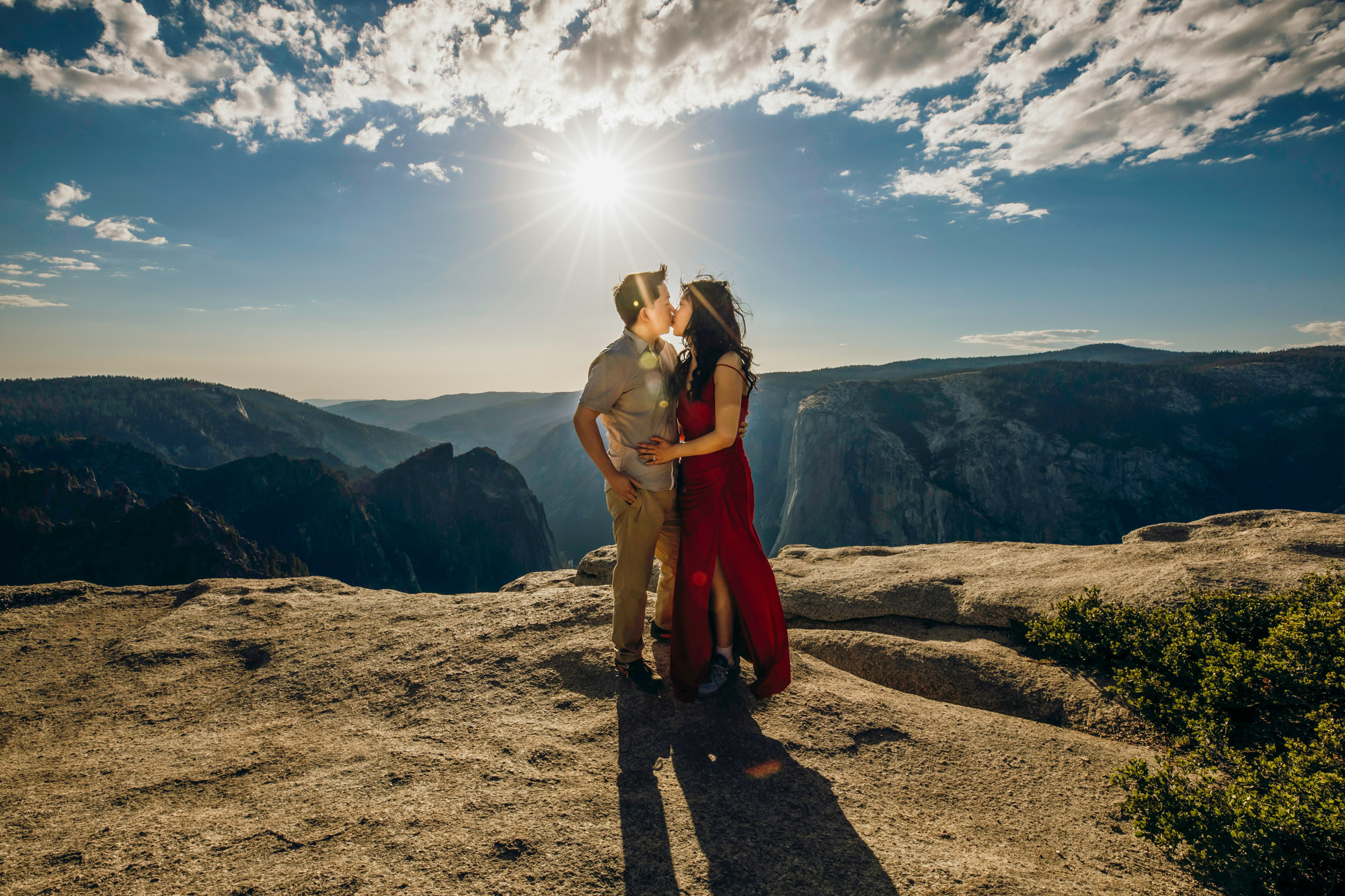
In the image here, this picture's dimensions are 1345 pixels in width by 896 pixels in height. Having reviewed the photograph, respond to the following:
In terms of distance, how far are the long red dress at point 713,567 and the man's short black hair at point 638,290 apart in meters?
0.67

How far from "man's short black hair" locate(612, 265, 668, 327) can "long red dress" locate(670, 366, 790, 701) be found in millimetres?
668

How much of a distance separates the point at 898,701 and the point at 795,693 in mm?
800

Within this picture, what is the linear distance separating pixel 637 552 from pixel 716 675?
117cm

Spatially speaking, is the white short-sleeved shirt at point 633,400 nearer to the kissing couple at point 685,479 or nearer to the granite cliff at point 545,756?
the kissing couple at point 685,479

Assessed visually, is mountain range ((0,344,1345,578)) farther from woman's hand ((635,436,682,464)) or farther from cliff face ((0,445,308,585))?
woman's hand ((635,436,682,464))

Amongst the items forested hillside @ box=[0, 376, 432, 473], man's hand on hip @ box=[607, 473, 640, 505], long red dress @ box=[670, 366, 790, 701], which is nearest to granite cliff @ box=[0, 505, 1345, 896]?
long red dress @ box=[670, 366, 790, 701]

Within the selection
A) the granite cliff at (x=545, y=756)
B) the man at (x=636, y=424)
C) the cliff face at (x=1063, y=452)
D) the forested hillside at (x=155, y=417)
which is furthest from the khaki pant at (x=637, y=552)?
the forested hillside at (x=155, y=417)

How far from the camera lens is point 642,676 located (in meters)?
3.99

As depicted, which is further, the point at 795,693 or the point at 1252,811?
the point at 795,693

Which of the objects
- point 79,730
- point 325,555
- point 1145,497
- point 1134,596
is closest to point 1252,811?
point 1134,596

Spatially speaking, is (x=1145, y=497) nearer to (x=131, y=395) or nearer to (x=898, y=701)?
(x=898, y=701)

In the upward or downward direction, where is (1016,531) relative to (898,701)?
downward

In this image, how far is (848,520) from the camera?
53375mm

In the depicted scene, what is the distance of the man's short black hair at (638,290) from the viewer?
363cm
